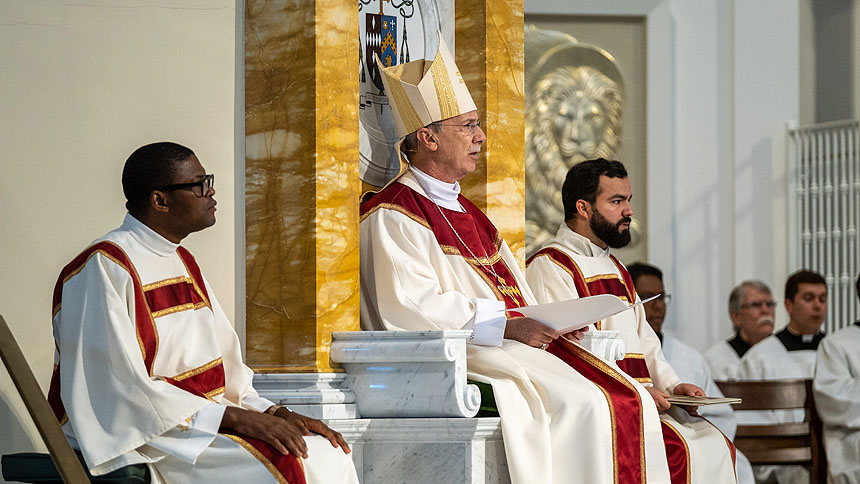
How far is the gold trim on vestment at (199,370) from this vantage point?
162 inches

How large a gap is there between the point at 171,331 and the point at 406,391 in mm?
991

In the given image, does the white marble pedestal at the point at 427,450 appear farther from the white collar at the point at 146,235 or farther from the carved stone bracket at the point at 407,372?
the white collar at the point at 146,235

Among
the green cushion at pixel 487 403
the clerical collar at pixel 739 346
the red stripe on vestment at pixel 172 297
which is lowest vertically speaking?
the clerical collar at pixel 739 346

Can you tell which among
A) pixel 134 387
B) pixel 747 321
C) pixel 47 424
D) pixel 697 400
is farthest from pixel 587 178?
pixel 747 321

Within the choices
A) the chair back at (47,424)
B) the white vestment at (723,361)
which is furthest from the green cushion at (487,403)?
the white vestment at (723,361)

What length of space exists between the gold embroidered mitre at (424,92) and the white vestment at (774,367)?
5213mm

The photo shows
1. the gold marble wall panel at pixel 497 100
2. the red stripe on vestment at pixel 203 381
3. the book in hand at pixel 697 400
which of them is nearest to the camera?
the red stripe on vestment at pixel 203 381

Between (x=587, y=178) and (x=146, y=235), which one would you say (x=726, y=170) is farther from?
(x=146, y=235)

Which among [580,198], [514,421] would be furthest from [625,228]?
[514,421]

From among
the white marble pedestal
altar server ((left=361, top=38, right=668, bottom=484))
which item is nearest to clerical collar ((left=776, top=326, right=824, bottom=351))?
altar server ((left=361, top=38, right=668, bottom=484))

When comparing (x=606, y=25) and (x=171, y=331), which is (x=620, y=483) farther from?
(x=606, y=25)

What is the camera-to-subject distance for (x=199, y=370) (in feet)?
13.7

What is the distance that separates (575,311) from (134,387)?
182cm

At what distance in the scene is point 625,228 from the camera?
6.34m
